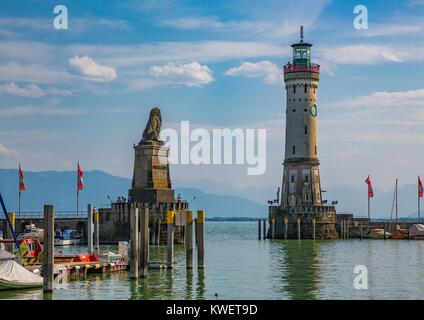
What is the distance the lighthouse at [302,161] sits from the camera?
11694 cm

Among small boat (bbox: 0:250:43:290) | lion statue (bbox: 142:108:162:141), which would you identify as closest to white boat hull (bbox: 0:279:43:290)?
small boat (bbox: 0:250:43:290)

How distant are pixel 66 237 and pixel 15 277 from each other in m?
59.0

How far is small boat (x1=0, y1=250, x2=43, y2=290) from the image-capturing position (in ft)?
157

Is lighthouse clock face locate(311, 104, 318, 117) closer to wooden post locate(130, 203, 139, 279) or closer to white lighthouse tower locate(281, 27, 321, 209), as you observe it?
white lighthouse tower locate(281, 27, 321, 209)

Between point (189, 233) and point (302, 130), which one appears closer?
point (189, 233)

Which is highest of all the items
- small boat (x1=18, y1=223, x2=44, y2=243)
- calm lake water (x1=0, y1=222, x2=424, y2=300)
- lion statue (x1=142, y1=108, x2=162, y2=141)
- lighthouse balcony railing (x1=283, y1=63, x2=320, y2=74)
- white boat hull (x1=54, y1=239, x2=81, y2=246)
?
lighthouse balcony railing (x1=283, y1=63, x2=320, y2=74)

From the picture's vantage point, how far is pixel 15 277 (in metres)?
48.1

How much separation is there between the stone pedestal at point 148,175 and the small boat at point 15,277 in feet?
173

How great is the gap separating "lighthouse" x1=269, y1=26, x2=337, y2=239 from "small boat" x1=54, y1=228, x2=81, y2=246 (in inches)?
1103

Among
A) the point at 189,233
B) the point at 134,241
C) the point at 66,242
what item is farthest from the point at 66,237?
the point at 134,241

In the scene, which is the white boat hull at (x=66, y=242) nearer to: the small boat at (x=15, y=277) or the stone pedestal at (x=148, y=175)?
the stone pedestal at (x=148, y=175)

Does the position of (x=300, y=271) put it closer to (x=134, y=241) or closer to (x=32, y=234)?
(x=134, y=241)

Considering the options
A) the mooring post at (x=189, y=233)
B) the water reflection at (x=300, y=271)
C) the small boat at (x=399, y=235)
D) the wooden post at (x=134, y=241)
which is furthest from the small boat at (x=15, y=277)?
the small boat at (x=399, y=235)
